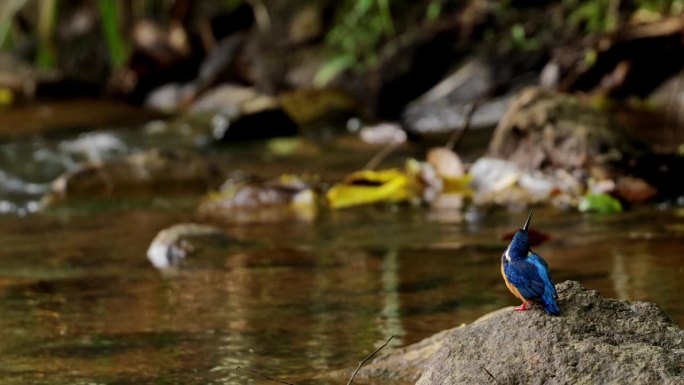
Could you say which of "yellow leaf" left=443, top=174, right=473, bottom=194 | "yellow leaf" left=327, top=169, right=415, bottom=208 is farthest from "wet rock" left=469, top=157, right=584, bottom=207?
"yellow leaf" left=327, top=169, right=415, bottom=208

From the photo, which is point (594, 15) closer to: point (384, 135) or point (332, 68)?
point (384, 135)

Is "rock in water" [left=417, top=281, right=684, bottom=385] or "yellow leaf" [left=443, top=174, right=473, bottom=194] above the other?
"yellow leaf" [left=443, top=174, right=473, bottom=194]

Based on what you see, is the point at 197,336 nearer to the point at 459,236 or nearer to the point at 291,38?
the point at 459,236

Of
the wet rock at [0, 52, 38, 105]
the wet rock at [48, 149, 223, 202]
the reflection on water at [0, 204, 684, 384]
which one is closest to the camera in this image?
the reflection on water at [0, 204, 684, 384]

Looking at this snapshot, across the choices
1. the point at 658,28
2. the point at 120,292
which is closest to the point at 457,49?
the point at 658,28

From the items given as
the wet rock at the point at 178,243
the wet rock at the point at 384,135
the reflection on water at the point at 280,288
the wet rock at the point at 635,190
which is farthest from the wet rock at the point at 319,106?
the wet rock at the point at 178,243

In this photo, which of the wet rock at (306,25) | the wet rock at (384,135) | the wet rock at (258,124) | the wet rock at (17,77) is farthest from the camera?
the wet rock at (17,77)

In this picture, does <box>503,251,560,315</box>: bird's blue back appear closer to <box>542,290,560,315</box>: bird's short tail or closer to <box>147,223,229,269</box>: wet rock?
<box>542,290,560,315</box>: bird's short tail

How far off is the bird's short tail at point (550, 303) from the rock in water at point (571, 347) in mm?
17

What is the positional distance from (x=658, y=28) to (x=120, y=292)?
17.0 feet

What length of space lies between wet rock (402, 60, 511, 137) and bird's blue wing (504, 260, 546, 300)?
21.3 feet

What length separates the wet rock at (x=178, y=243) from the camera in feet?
15.6

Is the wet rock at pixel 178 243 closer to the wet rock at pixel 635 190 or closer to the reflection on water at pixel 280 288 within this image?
the reflection on water at pixel 280 288

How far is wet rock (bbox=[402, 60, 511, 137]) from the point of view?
29.5 feet
